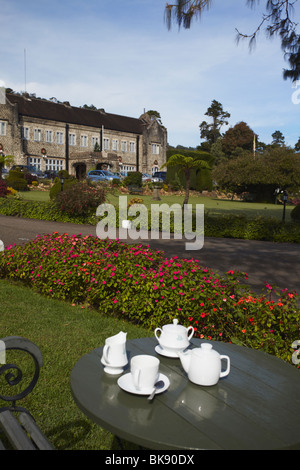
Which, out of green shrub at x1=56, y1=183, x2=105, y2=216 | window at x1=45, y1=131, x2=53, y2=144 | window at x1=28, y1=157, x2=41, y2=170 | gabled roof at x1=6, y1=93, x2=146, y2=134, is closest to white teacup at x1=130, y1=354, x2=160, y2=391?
green shrub at x1=56, y1=183, x2=105, y2=216

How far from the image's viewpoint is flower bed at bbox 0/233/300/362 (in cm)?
392

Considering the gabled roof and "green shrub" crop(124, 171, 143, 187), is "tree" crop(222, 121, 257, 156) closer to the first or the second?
the gabled roof

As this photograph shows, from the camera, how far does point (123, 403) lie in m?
1.83

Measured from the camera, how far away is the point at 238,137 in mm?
60875

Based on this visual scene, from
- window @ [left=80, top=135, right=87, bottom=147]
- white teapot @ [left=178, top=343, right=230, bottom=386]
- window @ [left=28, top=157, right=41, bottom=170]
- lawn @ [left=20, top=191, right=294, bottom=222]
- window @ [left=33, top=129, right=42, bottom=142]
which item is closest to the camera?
white teapot @ [left=178, top=343, right=230, bottom=386]

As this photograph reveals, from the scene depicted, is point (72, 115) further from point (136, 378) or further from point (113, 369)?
point (136, 378)

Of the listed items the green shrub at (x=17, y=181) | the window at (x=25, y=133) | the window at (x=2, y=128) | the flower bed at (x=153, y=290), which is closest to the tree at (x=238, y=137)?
the window at (x=25, y=133)

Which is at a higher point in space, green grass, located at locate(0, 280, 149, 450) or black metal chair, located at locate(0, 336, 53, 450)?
black metal chair, located at locate(0, 336, 53, 450)

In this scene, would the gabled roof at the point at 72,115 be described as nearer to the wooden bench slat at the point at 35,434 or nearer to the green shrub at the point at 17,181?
the green shrub at the point at 17,181

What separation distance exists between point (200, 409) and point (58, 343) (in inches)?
110

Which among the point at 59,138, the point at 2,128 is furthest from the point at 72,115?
the point at 2,128

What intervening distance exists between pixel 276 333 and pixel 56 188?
17.4 m

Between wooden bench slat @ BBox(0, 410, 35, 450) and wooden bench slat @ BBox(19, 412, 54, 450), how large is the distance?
0.03 metres
